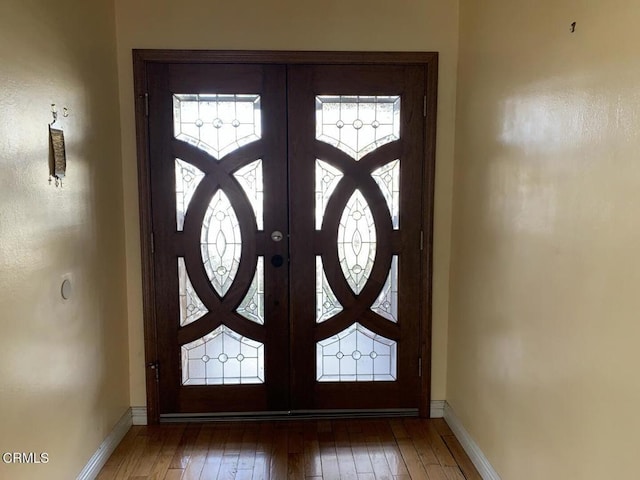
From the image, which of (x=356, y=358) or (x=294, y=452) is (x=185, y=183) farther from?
(x=294, y=452)

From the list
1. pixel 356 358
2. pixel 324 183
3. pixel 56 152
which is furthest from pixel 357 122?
pixel 56 152

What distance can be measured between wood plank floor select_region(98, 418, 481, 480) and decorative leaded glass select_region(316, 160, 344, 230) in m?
1.23

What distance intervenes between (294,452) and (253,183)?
1520mm

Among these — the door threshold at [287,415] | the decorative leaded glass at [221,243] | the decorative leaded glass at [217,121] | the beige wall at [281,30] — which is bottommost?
the door threshold at [287,415]

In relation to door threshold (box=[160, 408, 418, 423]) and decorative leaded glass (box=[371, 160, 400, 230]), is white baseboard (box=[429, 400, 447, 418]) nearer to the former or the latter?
door threshold (box=[160, 408, 418, 423])

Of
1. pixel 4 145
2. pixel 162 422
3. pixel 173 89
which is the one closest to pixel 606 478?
pixel 4 145

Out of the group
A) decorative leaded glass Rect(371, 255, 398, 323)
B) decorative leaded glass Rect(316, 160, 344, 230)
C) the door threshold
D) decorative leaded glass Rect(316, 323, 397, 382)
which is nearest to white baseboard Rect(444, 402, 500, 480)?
the door threshold

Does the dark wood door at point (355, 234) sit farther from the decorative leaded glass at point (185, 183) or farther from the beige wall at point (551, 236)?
the decorative leaded glass at point (185, 183)

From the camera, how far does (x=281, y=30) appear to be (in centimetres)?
287

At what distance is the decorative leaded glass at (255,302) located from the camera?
3.05m

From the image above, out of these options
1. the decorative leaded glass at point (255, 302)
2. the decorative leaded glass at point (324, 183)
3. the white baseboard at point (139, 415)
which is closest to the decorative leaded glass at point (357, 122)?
the decorative leaded glass at point (324, 183)

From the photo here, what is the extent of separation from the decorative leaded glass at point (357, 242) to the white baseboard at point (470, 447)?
3.01 ft

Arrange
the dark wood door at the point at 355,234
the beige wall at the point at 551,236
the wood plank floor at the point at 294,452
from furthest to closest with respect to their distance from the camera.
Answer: the dark wood door at the point at 355,234 → the wood plank floor at the point at 294,452 → the beige wall at the point at 551,236

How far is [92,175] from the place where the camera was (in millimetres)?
2545
